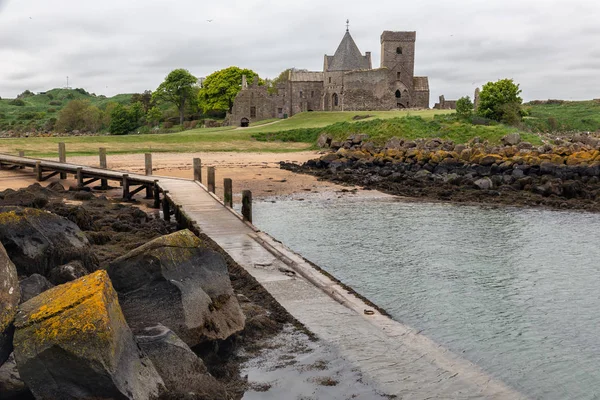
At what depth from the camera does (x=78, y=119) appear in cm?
8556

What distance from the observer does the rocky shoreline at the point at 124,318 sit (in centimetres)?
471

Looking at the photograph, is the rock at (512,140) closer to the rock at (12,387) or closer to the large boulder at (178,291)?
the large boulder at (178,291)

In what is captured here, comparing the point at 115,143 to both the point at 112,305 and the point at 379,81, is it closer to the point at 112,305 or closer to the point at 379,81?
the point at 379,81

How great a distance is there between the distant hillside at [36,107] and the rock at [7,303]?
9260cm

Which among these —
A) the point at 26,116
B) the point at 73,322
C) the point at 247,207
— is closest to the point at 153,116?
the point at 26,116

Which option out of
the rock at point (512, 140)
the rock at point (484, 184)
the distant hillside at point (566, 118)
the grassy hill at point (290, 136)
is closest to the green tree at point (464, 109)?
the grassy hill at point (290, 136)

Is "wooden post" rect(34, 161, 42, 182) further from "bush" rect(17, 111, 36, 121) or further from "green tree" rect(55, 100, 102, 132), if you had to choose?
"bush" rect(17, 111, 36, 121)

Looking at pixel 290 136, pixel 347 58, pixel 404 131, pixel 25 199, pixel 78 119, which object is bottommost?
pixel 25 199

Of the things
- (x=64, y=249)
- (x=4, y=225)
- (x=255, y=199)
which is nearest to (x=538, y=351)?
(x=64, y=249)

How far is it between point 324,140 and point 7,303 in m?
41.5

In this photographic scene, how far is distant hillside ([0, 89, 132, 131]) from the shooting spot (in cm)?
9644

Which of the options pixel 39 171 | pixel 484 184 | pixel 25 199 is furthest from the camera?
pixel 39 171

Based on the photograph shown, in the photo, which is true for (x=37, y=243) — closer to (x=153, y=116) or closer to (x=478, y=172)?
(x=478, y=172)

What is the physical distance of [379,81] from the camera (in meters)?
65.2
